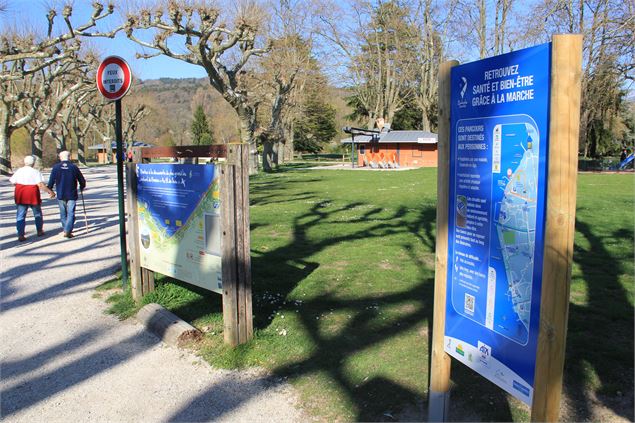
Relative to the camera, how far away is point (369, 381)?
3992mm

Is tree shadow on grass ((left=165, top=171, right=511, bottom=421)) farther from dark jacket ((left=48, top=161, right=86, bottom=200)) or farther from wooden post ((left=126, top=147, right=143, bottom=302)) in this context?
dark jacket ((left=48, top=161, right=86, bottom=200))

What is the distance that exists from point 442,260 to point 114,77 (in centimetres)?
509

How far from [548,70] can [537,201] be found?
2.02 feet

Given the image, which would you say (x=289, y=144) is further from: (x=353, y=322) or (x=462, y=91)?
(x=462, y=91)

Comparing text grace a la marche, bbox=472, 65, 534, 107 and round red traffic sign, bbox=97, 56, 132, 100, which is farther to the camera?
round red traffic sign, bbox=97, 56, 132, 100

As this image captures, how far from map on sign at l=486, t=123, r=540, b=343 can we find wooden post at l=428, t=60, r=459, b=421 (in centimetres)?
40

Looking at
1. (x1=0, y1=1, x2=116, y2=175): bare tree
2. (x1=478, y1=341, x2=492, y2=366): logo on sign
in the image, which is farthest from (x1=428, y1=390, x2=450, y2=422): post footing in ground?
(x1=0, y1=1, x2=116, y2=175): bare tree

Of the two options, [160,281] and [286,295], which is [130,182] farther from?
[286,295]

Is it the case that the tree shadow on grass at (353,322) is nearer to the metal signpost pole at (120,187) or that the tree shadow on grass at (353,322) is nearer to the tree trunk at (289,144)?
the metal signpost pole at (120,187)

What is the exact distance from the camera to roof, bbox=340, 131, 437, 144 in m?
42.3

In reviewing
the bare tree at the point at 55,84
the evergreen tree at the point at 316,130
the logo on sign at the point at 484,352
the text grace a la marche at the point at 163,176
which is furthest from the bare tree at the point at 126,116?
the logo on sign at the point at 484,352

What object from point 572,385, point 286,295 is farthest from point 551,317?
point 286,295

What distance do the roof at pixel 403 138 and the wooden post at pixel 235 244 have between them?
126 feet

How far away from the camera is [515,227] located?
2645mm
